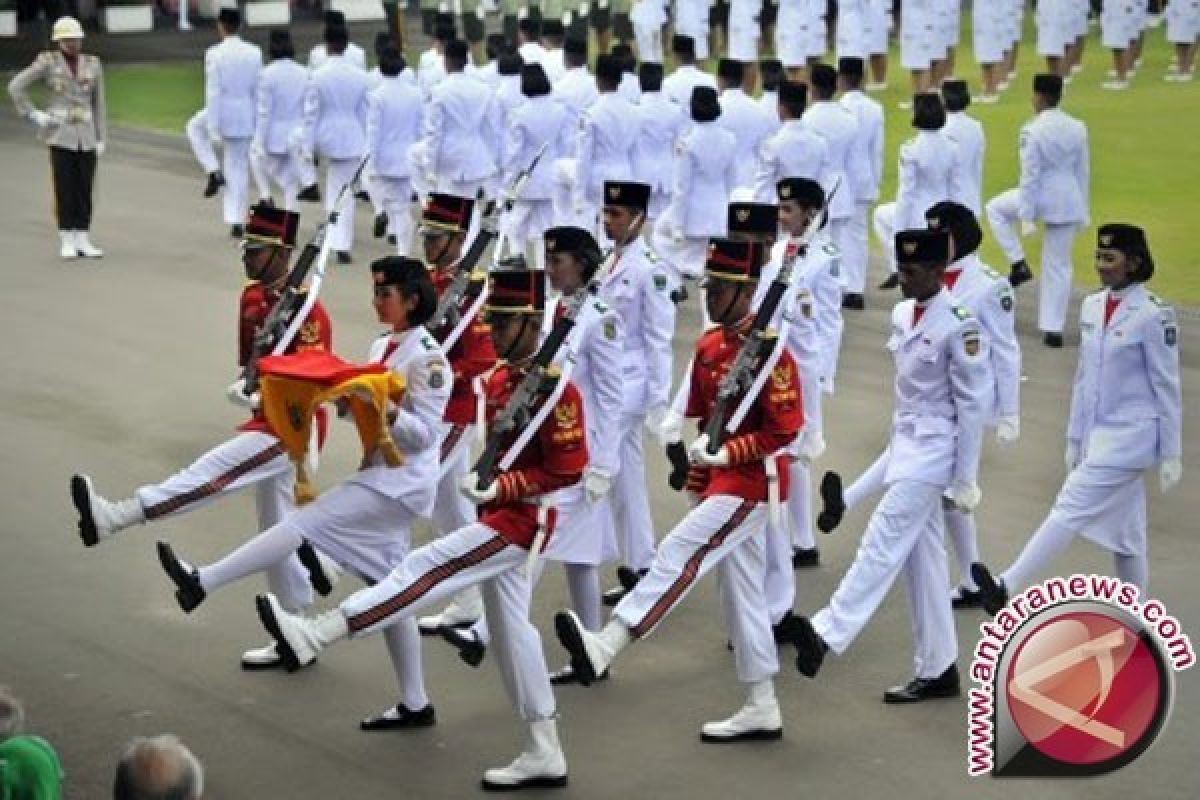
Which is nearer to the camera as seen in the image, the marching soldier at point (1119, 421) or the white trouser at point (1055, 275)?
the marching soldier at point (1119, 421)

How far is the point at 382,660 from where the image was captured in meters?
10.3

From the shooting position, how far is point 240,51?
2142 centimetres

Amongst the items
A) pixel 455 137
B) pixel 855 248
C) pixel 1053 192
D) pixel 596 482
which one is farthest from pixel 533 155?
pixel 596 482

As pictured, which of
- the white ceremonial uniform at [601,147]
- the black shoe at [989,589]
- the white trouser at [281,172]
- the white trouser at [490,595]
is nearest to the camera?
the white trouser at [490,595]

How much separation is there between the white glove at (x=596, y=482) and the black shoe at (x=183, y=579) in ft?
4.90

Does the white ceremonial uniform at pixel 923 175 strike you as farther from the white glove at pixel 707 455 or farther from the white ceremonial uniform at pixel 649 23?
the white ceremonial uniform at pixel 649 23

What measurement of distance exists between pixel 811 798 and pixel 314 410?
7.44 ft

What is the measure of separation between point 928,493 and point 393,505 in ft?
6.62

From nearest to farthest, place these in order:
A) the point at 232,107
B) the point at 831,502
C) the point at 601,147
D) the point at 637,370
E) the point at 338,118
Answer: the point at 831,502 < the point at 637,370 < the point at 601,147 < the point at 338,118 < the point at 232,107

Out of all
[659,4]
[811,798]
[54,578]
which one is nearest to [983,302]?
[811,798]

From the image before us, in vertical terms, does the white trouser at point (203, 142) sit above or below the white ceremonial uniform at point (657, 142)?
below

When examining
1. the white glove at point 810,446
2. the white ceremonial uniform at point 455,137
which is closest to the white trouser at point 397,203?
the white ceremonial uniform at point 455,137

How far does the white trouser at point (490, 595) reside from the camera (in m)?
8.78

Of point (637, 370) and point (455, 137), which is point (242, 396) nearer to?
point (637, 370)
